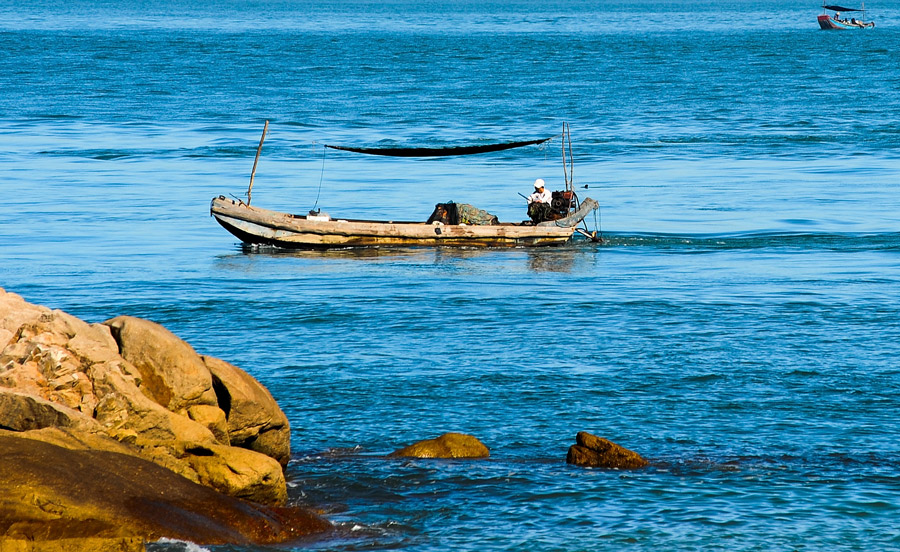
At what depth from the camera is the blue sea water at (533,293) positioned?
15.7 m

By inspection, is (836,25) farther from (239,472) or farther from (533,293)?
(239,472)

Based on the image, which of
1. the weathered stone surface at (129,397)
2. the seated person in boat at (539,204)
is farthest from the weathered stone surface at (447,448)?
the seated person in boat at (539,204)

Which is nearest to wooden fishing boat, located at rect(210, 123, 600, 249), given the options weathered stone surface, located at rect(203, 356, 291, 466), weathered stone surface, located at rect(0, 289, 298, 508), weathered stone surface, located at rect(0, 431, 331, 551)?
weathered stone surface, located at rect(203, 356, 291, 466)

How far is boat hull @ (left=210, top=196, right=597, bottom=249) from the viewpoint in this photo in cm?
3469

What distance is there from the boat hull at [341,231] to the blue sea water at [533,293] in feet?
1.77

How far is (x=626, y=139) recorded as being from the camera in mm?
60500

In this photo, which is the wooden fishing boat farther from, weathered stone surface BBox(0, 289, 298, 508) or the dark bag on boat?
weathered stone surface BBox(0, 289, 298, 508)

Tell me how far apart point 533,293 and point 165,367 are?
1567cm

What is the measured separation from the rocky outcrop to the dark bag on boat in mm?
20048

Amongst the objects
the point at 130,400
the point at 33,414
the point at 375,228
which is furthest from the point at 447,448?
the point at 375,228

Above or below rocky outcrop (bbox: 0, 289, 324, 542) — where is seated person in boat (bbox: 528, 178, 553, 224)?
above

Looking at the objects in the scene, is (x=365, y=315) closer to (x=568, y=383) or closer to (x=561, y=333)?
(x=561, y=333)

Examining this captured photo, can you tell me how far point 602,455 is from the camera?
55.2ft

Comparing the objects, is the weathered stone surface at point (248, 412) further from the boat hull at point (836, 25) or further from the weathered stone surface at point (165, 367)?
the boat hull at point (836, 25)
